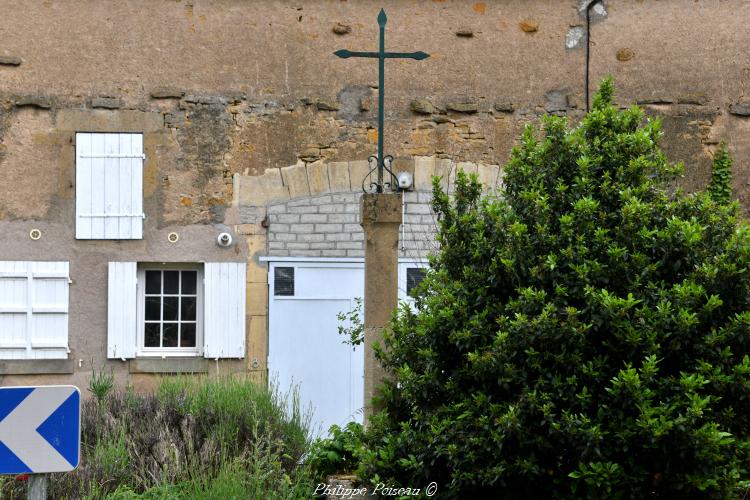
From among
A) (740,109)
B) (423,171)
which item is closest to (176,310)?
(423,171)

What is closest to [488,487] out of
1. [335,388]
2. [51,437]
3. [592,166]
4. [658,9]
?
[592,166]

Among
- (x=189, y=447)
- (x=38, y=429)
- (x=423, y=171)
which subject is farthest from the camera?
(x=423, y=171)

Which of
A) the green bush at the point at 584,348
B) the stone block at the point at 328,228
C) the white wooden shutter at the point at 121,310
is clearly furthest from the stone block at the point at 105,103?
the green bush at the point at 584,348

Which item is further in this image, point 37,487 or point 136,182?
point 136,182

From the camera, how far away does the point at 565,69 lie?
1033 cm

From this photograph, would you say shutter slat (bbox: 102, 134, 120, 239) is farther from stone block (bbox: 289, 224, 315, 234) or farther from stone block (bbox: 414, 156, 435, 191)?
stone block (bbox: 414, 156, 435, 191)

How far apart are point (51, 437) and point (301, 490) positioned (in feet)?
6.38

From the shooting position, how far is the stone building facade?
9.70 meters

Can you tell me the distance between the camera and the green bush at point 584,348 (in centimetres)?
468

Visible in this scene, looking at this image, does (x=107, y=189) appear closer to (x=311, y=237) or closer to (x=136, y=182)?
(x=136, y=182)

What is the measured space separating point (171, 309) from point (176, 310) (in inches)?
2.0

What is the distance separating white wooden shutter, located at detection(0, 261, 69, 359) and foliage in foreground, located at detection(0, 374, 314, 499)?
2473 mm

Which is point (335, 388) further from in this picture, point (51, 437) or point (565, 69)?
point (51, 437)

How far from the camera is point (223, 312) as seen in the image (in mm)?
9734
